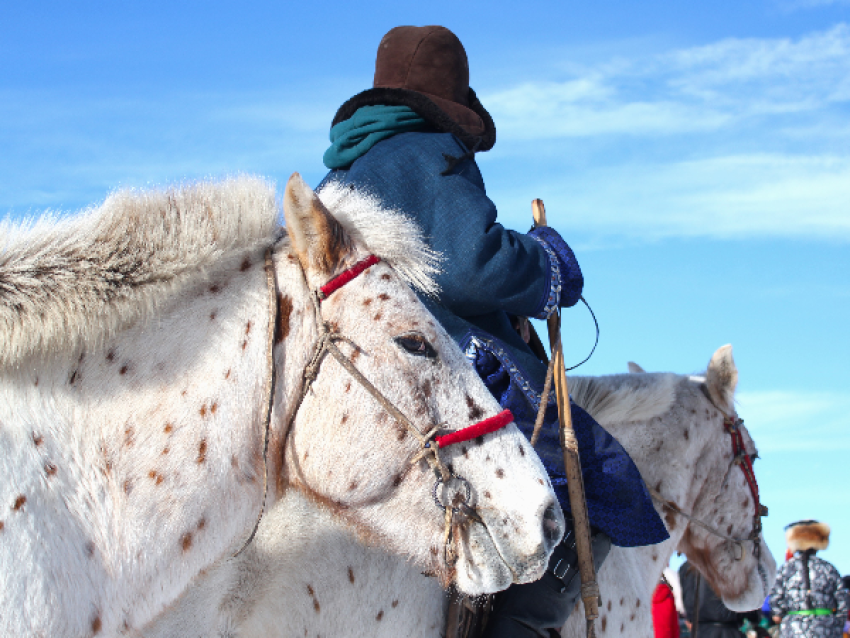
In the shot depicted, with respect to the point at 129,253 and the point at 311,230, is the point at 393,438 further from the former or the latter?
the point at 129,253

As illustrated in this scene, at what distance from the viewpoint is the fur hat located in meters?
9.54

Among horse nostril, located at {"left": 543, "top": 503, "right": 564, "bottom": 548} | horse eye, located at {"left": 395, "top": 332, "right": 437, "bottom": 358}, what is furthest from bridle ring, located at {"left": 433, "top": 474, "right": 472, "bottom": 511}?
horse eye, located at {"left": 395, "top": 332, "right": 437, "bottom": 358}

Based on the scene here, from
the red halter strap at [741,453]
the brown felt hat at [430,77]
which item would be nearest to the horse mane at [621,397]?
the red halter strap at [741,453]

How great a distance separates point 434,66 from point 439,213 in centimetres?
85

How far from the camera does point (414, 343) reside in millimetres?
2439

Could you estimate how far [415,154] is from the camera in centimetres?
318

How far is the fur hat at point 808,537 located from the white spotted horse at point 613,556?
5.12m

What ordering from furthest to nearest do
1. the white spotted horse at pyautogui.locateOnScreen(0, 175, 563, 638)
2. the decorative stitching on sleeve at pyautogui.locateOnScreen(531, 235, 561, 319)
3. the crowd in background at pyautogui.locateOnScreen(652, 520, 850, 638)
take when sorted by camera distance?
the crowd in background at pyautogui.locateOnScreen(652, 520, 850, 638) < the decorative stitching on sleeve at pyautogui.locateOnScreen(531, 235, 561, 319) < the white spotted horse at pyautogui.locateOnScreen(0, 175, 563, 638)

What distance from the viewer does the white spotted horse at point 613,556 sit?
2.77 m

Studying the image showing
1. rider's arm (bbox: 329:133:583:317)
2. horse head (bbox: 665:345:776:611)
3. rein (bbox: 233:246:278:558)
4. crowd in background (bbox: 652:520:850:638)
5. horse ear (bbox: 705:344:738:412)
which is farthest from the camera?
crowd in background (bbox: 652:520:850:638)

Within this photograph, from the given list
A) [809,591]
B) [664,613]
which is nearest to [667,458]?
[664,613]

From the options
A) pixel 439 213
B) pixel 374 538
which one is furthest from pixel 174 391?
pixel 439 213

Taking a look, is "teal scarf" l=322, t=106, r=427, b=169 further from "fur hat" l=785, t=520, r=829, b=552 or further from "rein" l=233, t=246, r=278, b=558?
"fur hat" l=785, t=520, r=829, b=552

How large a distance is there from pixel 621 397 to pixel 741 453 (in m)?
0.88
